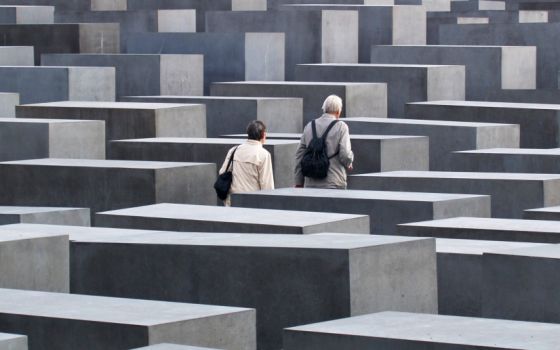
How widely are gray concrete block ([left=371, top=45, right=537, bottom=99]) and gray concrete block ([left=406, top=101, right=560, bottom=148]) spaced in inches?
126

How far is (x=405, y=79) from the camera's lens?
650 inches

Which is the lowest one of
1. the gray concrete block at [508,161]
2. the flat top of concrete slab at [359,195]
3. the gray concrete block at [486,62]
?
the flat top of concrete slab at [359,195]

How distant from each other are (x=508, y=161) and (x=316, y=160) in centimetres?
226

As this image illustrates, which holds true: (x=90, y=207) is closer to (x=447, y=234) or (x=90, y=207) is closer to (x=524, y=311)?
(x=447, y=234)

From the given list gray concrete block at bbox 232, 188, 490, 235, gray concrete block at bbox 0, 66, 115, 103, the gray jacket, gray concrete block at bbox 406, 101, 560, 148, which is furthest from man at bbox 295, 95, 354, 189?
gray concrete block at bbox 0, 66, 115, 103

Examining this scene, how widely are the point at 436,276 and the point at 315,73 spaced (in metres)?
10.6

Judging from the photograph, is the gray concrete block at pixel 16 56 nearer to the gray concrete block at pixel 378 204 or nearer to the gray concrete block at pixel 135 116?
the gray concrete block at pixel 135 116

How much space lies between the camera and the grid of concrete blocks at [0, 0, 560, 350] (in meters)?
5.41

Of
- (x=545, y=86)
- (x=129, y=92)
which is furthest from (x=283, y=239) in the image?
(x=545, y=86)

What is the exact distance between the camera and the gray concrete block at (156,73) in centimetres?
1644

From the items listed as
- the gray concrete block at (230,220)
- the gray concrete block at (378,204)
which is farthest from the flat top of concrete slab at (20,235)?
the gray concrete block at (378,204)

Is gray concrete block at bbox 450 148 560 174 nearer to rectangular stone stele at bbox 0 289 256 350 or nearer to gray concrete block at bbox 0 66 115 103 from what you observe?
gray concrete block at bbox 0 66 115 103

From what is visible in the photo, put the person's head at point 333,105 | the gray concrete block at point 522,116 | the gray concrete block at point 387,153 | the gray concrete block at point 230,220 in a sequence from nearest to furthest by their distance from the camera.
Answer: the gray concrete block at point 230,220 → the person's head at point 333,105 → the gray concrete block at point 387,153 → the gray concrete block at point 522,116

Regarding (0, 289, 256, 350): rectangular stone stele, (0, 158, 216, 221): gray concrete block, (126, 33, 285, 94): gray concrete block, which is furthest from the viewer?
(126, 33, 285, 94): gray concrete block
